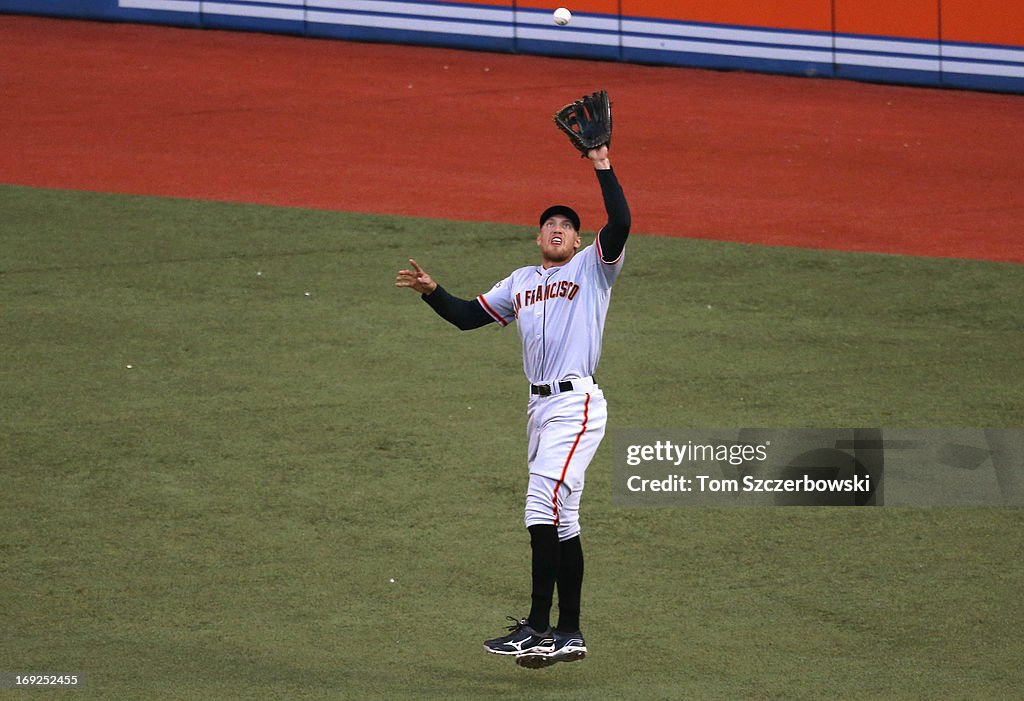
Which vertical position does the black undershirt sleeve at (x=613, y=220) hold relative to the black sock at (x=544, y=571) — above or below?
above

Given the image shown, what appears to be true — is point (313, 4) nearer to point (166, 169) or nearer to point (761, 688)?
point (166, 169)

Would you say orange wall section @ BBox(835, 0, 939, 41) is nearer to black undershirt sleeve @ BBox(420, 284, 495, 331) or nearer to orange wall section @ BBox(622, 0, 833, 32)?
orange wall section @ BBox(622, 0, 833, 32)

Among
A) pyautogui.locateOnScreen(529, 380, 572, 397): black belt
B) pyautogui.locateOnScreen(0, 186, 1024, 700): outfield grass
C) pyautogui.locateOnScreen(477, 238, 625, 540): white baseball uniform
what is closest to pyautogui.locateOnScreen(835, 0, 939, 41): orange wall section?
pyautogui.locateOnScreen(0, 186, 1024, 700): outfield grass

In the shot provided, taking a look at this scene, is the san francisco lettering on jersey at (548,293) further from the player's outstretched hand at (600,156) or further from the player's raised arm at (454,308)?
the player's outstretched hand at (600,156)

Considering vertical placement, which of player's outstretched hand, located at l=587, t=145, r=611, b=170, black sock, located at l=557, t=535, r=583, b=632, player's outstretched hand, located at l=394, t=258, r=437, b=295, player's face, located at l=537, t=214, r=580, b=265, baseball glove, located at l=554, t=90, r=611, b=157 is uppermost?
baseball glove, located at l=554, t=90, r=611, b=157

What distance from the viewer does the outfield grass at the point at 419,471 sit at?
7277 millimetres

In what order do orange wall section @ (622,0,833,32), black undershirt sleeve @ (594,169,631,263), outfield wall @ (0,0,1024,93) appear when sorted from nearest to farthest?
black undershirt sleeve @ (594,169,631,263)
outfield wall @ (0,0,1024,93)
orange wall section @ (622,0,833,32)

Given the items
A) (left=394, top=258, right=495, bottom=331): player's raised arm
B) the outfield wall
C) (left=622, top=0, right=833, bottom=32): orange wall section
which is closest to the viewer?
(left=394, top=258, right=495, bottom=331): player's raised arm

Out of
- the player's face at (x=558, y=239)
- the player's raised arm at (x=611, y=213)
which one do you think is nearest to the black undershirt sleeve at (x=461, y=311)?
the player's face at (x=558, y=239)

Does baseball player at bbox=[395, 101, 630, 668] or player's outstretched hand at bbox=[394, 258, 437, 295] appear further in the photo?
player's outstretched hand at bbox=[394, 258, 437, 295]

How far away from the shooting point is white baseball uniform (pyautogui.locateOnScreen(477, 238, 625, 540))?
716 cm

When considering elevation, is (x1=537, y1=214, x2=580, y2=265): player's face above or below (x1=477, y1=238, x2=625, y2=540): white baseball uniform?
above

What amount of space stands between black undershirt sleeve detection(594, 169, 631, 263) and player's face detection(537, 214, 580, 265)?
243 millimetres

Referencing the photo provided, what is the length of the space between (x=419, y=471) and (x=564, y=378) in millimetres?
2432
